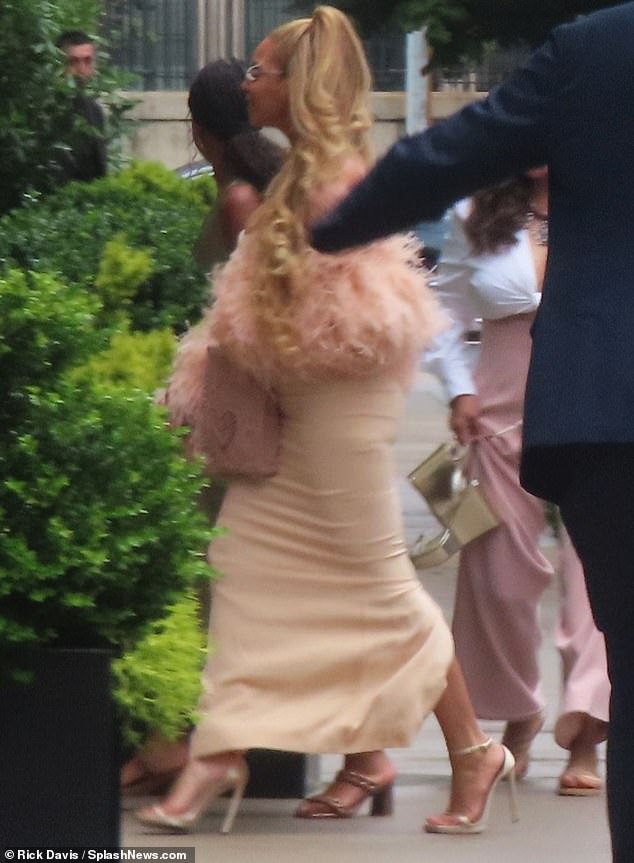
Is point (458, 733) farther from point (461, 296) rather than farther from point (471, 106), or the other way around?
point (471, 106)

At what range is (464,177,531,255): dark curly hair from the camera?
5344mm

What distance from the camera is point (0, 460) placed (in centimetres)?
336

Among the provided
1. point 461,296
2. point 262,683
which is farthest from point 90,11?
A: point 262,683

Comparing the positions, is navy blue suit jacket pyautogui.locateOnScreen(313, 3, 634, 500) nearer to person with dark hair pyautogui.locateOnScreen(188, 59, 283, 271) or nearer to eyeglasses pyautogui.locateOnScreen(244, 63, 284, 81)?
eyeglasses pyautogui.locateOnScreen(244, 63, 284, 81)

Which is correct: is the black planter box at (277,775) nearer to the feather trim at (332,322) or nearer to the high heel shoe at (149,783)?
the high heel shoe at (149,783)

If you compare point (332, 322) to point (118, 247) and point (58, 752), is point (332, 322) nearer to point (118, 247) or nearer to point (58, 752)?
point (118, 247)

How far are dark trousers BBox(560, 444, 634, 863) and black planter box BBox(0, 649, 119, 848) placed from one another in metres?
0.81

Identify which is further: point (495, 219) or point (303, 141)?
point (495, 219)

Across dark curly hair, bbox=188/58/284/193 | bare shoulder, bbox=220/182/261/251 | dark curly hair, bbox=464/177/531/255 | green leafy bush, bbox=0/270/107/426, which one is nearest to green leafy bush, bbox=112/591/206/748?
green leafy bush, bbox=0/270/107/426

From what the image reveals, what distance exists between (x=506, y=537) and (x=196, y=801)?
126cm

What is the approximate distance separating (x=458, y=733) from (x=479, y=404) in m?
1.01

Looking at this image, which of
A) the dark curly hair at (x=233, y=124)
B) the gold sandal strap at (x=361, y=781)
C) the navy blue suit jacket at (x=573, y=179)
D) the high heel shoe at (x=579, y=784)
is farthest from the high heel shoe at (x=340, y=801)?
the navy blue suit jacket at (x=573, y=179)

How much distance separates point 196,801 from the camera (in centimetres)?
475

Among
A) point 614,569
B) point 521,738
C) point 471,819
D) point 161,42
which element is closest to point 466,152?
point 614,569
